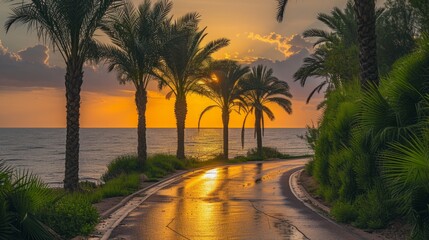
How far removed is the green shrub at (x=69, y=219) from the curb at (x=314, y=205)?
628 cm

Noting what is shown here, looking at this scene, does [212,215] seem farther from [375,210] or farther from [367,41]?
[367,41]

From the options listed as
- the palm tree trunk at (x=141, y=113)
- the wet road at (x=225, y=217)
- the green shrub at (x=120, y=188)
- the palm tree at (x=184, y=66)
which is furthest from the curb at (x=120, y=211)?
the palm tree at (x=184, y=66)

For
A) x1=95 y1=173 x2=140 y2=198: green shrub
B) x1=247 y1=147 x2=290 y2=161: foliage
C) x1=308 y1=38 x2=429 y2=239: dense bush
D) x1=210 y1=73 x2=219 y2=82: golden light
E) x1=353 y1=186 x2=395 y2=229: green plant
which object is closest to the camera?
x1=308 y1=38 x2=429 y2=239: dense bush

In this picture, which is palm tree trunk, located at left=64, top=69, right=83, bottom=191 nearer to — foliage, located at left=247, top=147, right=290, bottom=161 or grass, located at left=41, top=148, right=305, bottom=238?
grass, located at left=41, top=148, right=305, bottom=238

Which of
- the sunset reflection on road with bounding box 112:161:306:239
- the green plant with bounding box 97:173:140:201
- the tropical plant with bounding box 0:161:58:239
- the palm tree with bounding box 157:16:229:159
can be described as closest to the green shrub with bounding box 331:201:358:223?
the sunset reflection on road with bounding box 112:161:306:239

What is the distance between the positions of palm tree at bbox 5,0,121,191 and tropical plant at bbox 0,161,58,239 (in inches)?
407

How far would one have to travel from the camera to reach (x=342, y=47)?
27.8 meters

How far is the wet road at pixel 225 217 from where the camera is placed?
10.4 metres

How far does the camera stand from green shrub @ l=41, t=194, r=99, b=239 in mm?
9609

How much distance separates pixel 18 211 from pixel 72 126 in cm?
1100

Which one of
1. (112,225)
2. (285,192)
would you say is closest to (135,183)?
(285,192)

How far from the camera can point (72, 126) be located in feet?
61.1

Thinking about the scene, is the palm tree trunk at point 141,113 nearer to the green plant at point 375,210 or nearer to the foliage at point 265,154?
the green plant at point 375,210

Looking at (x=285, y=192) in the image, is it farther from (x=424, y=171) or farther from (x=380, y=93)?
(x=424, y=171)
